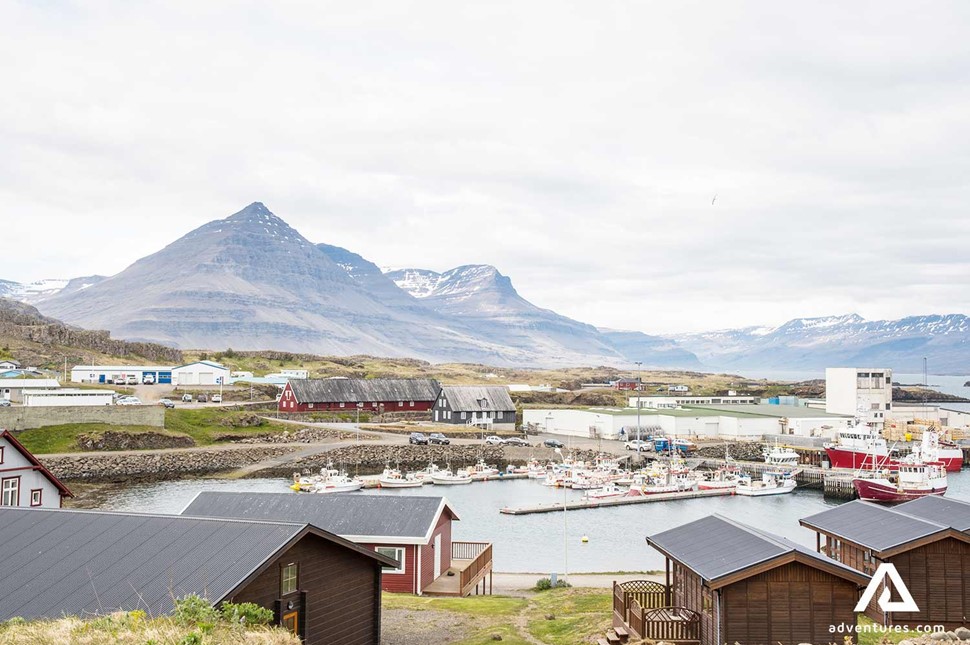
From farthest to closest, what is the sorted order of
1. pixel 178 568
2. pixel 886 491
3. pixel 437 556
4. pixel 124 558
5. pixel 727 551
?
pixel 886 491, pixel 437 556, pixel 727 551, pixel 124 558, pixel 178 568

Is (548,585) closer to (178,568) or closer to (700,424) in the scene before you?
(178,568)

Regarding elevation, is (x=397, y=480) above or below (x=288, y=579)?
below

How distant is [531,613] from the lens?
25.0 meters

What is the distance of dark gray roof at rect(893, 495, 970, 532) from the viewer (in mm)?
22594

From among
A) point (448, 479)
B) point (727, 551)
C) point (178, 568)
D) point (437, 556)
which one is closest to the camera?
point (178, 568)

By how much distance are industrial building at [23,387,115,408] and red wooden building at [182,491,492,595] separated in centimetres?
5721

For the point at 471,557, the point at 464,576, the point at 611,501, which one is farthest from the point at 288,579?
the point at 611,501

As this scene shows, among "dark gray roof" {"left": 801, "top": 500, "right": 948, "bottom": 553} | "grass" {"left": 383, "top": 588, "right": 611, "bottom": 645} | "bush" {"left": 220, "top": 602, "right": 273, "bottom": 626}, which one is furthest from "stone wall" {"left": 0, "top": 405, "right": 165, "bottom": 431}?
"dark gray roof" {"left": 801, "top": 500, "right": 948, "bottom": 553}

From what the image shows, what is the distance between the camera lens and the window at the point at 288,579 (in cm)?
1697

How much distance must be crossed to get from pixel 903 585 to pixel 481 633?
10.4 metres

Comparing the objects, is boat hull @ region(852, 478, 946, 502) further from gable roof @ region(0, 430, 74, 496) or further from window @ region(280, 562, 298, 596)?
window @ region(280, 562, 298, 596)

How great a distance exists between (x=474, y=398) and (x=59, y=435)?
5031 cm

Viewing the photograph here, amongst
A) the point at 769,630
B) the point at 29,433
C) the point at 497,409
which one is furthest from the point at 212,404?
the point at 769,630

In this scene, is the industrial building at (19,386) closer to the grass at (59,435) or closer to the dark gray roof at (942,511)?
the grass at (59,435)
